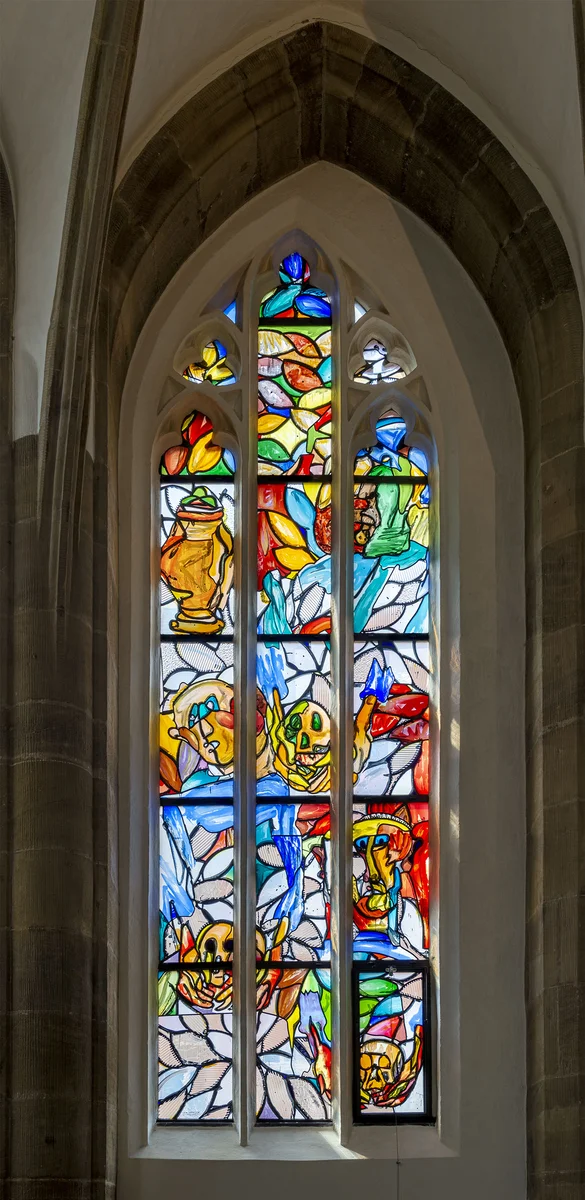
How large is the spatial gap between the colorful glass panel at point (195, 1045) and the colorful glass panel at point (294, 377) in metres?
2.19

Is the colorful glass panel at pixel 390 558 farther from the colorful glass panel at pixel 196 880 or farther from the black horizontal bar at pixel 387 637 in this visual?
the colorful glass panel at pixel 196 880

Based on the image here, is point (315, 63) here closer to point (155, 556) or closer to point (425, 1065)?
point (155, 556)

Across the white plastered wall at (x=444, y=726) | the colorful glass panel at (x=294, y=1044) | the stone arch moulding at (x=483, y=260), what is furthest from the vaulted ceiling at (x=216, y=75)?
the colorful glass panel at (x=294, y=1044)

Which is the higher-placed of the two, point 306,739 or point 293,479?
point 293,479

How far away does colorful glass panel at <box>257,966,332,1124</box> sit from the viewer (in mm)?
7883

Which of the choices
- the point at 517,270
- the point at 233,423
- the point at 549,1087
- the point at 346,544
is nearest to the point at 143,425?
the point at 233,423

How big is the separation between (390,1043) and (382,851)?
0.78m

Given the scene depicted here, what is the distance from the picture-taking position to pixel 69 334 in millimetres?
7371

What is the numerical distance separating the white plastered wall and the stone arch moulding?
0.09 meters

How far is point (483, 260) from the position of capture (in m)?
8.44

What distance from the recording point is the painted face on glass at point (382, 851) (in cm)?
811

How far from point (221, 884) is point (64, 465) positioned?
1.87m

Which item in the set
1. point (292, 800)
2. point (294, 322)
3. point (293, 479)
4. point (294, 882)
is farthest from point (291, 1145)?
point (294, 322)

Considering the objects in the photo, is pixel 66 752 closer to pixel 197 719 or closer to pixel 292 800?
pixel 197 719
